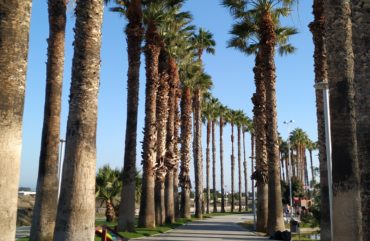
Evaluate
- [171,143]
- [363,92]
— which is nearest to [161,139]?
[171,143]

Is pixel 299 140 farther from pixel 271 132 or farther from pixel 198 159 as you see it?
pixel 271 132

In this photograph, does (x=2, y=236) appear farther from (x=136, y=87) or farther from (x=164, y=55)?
(x=164, y=55)

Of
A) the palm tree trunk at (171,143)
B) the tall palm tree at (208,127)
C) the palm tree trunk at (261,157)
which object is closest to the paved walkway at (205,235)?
the palm tree trunk at (261,157)

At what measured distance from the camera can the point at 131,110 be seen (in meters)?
24.4

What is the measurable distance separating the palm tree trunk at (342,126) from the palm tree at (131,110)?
46.3ft

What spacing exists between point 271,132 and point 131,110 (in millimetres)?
7322

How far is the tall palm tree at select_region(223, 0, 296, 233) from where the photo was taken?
24.5 meters

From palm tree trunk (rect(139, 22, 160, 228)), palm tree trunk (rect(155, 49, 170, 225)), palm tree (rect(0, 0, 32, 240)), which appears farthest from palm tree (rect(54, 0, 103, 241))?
palm tree trunk (rect(155, 49, 170, 225))

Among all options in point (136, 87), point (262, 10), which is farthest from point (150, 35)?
point (262, 10)

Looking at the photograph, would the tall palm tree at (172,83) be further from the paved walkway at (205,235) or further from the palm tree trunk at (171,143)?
the paved walkway at (205,235)

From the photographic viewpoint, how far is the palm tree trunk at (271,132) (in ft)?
79.6

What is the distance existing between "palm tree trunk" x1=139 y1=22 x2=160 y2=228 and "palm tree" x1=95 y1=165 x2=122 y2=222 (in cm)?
676

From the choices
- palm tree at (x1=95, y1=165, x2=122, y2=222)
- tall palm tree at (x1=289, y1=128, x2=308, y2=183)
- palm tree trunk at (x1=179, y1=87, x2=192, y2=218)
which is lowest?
palm tree at (x1=95, y1=165, x2=122, y2=222)

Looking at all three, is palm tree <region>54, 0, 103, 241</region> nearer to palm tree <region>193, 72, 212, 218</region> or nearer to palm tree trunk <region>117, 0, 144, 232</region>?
palm tree trunk <region>117, 0, 144, 232</region>
